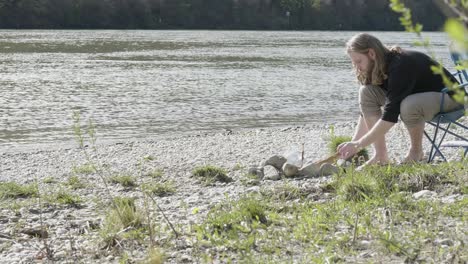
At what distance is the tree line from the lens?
269ft

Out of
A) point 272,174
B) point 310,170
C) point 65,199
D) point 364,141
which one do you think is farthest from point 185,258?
point 272,174

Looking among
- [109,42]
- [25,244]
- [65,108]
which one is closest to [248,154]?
[25,244]

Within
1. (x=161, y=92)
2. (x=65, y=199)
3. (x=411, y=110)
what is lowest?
(x=161, y=92)

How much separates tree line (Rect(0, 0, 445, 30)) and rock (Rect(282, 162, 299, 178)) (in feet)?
229

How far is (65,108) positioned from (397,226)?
17.3 meters

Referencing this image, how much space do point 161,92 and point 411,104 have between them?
19.3 metres

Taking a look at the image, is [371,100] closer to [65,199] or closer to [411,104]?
[411,104]

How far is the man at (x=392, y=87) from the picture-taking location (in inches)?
251

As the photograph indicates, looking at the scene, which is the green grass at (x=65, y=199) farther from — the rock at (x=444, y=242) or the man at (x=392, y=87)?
the rock at (x=444, y=242)

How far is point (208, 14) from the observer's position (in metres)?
94.1

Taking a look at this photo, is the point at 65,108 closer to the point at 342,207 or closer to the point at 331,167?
the point at 331,167

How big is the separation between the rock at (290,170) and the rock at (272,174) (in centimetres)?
13

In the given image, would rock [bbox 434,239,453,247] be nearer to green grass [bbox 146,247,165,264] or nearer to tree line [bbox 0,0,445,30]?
green grass [bbox 146,247,165,264]

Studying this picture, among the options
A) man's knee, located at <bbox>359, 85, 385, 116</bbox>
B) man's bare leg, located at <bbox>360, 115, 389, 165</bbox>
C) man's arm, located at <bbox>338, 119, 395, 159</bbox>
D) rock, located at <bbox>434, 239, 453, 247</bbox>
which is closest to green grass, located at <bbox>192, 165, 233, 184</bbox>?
man's bare leg, located at <bbox>360, 115, 389, 165</bbox>
